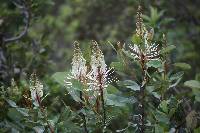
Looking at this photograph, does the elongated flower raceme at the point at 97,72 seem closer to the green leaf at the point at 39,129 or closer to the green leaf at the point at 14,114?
the green leaf at the point at 39,129

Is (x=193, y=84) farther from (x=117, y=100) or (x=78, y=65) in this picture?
(x=78, y=65)

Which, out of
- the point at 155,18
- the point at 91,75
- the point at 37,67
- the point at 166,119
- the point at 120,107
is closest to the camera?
the point at 91,75

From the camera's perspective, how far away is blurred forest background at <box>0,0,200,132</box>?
166 inches

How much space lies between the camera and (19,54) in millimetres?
4617

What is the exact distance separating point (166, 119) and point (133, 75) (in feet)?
1.08

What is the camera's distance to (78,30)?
7887 millimetres

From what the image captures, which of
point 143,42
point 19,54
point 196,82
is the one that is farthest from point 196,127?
point 19,54

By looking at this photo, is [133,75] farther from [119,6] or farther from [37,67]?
[119,6]

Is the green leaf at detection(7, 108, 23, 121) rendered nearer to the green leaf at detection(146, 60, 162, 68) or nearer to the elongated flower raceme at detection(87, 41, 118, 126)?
the elongated flower raceme at detection(87, 41, 118, 126)

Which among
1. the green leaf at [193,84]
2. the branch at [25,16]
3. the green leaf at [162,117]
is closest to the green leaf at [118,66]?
the green leaf at [162,117]

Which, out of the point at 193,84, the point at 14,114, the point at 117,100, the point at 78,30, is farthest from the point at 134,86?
the point at 78,30

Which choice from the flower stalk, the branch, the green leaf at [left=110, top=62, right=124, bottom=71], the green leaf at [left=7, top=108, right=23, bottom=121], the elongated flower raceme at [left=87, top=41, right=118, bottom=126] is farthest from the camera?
the branch

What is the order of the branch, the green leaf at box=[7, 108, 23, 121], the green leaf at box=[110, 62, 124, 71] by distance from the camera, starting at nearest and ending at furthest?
the green leaf at box=[110, 62, 124, 71] → the green leaf at box=[7, 108, 23, 121] → the branch

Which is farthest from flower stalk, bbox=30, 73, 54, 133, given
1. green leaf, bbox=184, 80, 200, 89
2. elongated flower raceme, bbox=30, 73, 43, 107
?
green leaf, bbox=184, 80, 200, 89
